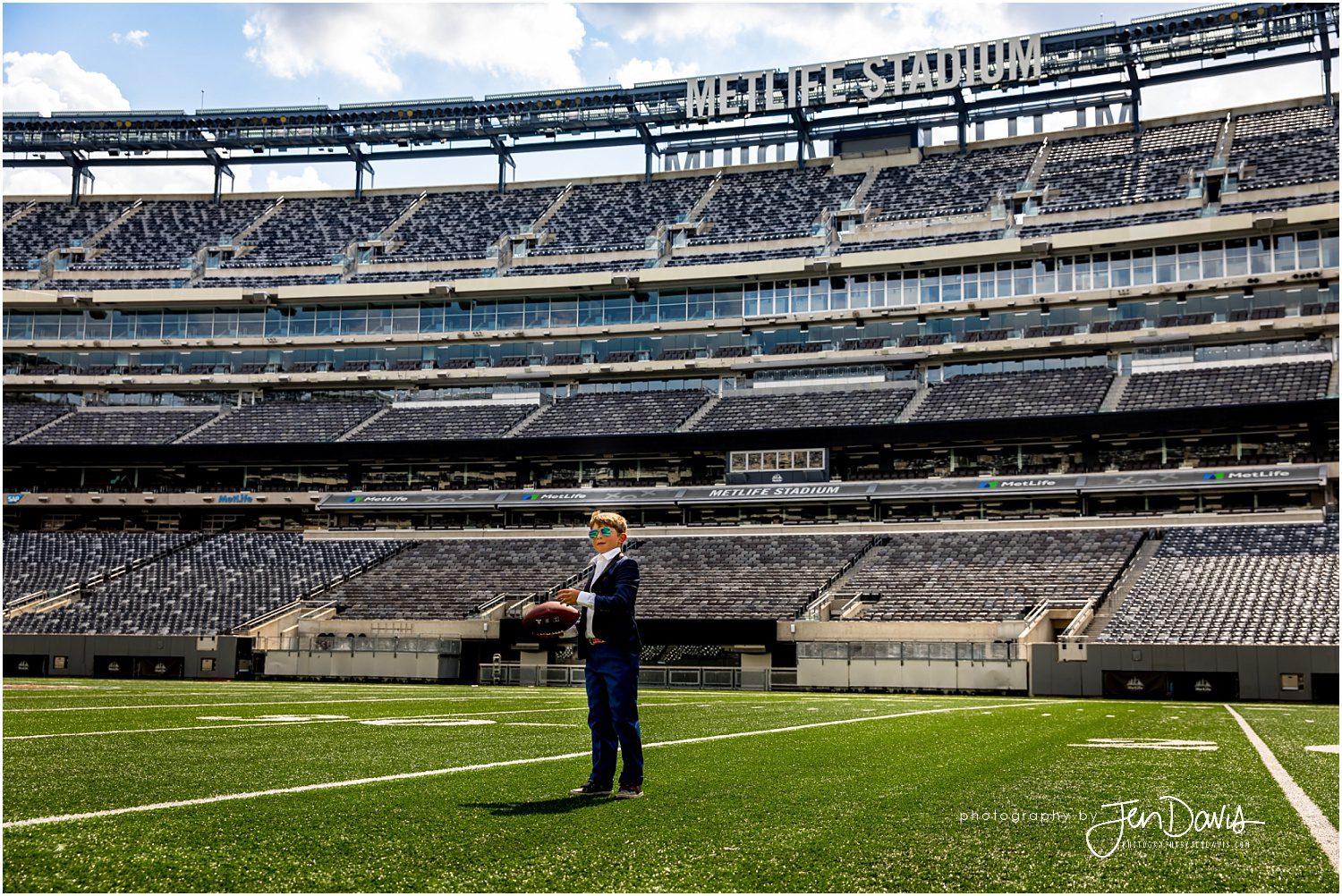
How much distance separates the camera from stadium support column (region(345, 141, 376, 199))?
65500 mm

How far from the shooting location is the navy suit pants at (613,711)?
7.31 meters

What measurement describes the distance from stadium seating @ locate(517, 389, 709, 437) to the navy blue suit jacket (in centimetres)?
4250

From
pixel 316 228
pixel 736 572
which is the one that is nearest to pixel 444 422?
pixel 316 228

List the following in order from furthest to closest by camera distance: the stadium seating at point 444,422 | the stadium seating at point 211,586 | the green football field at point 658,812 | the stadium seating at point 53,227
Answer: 1. the stadium seating at point 53,227
2. the stadium seating at point 444,422
3. the stadium seating at point 211,586
4. the green football field at point 658,812

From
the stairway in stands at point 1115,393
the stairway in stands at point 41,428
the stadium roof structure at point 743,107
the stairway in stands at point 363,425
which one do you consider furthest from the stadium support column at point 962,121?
the stairway in stands at point 41,428

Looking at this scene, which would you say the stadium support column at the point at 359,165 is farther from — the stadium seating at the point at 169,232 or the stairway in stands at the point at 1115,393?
the stairway in stands at the point at 1115,393

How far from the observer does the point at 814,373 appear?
52969mm

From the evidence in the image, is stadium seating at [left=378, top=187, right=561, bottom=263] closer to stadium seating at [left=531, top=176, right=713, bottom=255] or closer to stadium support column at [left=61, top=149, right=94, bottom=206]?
stadium seating at [left=531, top=176, right=713, bottom=255]

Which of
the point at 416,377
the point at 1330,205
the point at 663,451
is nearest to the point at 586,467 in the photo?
the point at 663,451

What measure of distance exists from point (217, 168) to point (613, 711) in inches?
2613

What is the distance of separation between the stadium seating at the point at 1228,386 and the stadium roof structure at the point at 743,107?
640 inches

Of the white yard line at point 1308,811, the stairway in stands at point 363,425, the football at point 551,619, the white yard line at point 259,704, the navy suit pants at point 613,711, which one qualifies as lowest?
the white yard line at point 259,704

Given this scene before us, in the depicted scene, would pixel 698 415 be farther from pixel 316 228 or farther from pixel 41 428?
pixel 41 428

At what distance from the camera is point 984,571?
39.6 m
